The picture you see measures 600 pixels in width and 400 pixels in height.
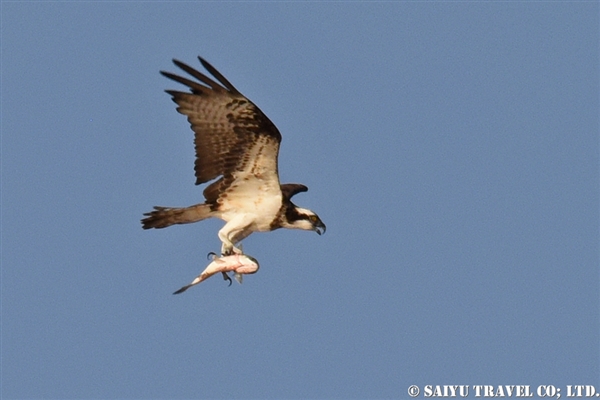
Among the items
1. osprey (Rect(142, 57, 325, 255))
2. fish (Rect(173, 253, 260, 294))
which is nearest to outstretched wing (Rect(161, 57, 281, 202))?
osprey (Rect(142, 57, 325, 255))

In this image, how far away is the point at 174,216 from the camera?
50.5 ft

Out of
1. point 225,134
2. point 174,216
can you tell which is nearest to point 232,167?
point 225,134

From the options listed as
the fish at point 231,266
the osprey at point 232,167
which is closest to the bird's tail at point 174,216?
the osprey at point 232,167

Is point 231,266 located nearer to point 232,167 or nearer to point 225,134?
point 232,167

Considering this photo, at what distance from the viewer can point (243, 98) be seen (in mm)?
14391

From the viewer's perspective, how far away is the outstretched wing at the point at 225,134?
14406 millimetres

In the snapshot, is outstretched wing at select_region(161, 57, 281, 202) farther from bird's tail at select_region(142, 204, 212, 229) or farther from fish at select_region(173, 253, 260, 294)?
fish at select_region(173, 253, 260, 294)

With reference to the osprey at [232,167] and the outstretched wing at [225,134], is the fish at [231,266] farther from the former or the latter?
the outstretched wing at [225,134]

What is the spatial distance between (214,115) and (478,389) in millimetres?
4485

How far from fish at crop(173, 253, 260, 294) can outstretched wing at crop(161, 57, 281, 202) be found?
915mm

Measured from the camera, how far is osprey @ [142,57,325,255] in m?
14.4

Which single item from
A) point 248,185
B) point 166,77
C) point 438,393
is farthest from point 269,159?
point 438,393

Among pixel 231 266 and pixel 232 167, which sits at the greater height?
pixel 232 167

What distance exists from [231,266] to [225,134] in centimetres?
140
